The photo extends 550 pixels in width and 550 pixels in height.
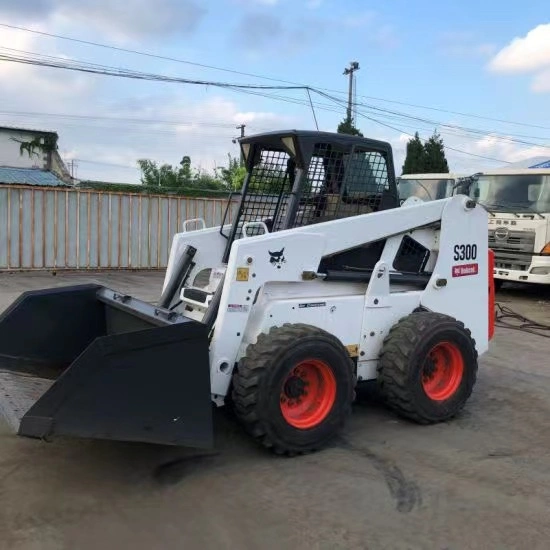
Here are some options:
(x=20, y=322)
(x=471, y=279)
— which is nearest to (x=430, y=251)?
(x=471, y=279)

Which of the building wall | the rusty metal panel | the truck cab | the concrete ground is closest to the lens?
the concrete ground

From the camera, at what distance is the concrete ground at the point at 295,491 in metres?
3.14

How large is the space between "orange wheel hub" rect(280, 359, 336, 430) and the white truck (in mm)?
7655

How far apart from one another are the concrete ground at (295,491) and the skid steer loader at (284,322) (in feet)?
1.02

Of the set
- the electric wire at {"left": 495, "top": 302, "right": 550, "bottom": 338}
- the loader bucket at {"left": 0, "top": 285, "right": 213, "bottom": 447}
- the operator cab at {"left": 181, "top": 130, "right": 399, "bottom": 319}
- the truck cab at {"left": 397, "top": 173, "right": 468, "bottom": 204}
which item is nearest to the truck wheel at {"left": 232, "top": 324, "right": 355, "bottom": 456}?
the loader bucket at {"left": 0, "top": 285, "right": 213, "bottom": 447}

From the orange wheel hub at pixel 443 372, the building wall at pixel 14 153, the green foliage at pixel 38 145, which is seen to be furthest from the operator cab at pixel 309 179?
the green foliage at pixel 38 145

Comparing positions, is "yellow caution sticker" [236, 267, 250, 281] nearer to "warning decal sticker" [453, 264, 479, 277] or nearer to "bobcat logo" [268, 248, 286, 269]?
"bobcat logo" [268, 248, 286, 269]

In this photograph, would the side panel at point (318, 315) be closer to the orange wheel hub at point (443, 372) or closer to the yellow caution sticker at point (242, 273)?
the yellow caution sticker at point (242, 273)

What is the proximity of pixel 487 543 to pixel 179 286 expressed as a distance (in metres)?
3.17

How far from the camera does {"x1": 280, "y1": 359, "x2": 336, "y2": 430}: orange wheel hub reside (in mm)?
4180

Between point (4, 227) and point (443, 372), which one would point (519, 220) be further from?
point (4, 227)

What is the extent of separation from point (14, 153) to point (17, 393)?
4097 cm

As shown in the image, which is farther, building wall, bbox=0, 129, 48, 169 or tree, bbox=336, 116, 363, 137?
building wall, bbox=0, 129, 48, 169

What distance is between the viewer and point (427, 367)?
16.1 feet
